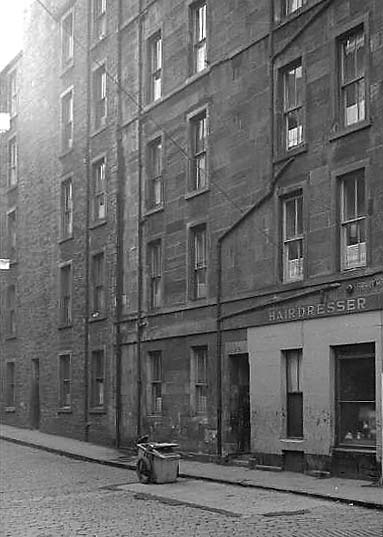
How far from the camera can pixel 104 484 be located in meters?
21.2

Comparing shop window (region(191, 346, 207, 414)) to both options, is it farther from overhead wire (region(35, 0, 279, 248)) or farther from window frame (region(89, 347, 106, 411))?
window frame (region(89, 347, 106, 411))

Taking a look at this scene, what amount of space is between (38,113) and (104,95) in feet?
23.7

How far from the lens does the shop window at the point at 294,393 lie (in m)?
21.3

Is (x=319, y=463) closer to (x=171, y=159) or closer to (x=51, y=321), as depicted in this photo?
(x=171, y=159)

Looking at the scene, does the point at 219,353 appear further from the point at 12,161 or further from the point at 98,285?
the point at 12,161

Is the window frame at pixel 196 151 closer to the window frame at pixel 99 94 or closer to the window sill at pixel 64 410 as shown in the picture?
the window frame at pixel 99 94

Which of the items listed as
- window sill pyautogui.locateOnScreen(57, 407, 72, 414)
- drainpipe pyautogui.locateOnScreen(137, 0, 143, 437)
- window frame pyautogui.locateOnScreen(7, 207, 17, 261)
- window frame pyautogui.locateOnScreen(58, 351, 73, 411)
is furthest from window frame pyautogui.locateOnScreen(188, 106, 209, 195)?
window frame pyautogui.locateOnScreen(7, 207, 17, 261)

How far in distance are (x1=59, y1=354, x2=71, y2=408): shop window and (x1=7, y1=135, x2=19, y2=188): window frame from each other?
10006 millimetres

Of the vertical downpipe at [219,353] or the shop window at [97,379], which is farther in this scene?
the shop window at [97,379]

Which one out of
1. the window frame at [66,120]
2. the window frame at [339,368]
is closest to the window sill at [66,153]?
the window frame at [66,120]

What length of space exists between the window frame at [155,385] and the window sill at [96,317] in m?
3.92

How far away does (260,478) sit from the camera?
20.4 m

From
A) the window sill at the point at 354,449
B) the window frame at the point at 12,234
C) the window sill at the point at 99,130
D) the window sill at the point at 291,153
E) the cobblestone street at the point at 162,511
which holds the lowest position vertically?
the cobblestone street at the point at 162,511

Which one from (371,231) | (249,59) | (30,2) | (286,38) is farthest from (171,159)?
(30,2)
